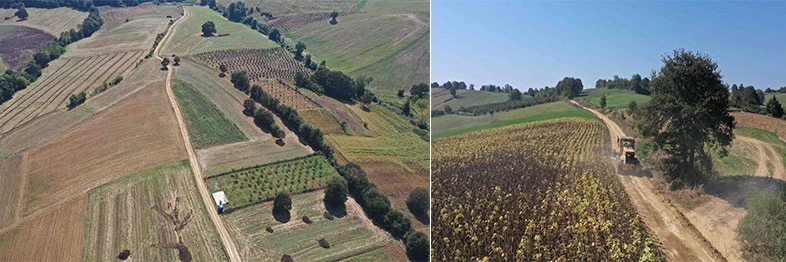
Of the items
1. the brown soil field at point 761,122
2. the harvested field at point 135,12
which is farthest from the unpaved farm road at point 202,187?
the harvested field at point 135,12

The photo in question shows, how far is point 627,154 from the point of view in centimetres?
912

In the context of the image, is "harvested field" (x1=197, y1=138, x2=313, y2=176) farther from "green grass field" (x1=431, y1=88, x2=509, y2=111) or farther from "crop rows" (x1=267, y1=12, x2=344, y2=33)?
"crop rows" (x1=267, y1=12, x2=344, y2=33)

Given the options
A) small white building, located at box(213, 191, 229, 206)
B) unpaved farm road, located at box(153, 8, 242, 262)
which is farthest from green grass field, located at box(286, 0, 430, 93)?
small white building, located at box(213, 191, 229, 206)

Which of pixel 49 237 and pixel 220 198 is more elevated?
→ pixel 220 198

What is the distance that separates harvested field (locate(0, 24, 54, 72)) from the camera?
23891mm

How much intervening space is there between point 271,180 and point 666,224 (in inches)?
473

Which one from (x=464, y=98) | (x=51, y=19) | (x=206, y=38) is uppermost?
(x=51, y=19)

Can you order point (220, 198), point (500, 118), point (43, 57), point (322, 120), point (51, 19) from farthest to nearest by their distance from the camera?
point (51, 19)
point (43, 57)
point (322, 120)
point (220, 198)
point (500, 118)

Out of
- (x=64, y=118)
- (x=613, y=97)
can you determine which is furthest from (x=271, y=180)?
(x=613, y=97)

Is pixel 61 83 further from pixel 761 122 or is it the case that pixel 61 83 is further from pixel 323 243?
pixel 761 122

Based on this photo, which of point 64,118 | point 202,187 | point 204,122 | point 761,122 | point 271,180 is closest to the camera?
point 761,122

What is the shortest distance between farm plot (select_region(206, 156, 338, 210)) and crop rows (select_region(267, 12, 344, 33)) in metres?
21.6

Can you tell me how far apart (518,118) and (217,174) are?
1038 cm

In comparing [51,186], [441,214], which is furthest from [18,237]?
[441,214]
